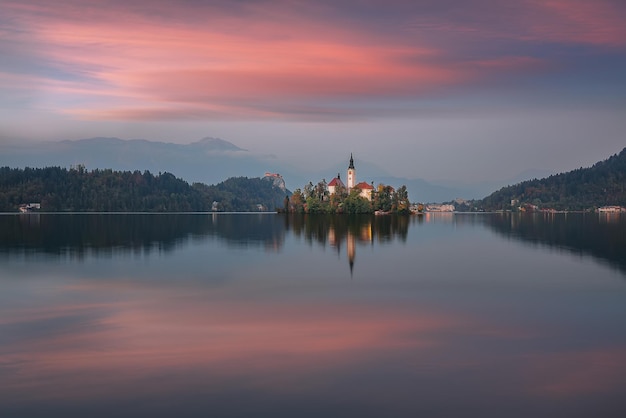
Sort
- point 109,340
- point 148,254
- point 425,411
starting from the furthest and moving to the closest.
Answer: point 148,254
point 109,340
point 425,411

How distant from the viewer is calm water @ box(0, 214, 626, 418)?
14.8 metres

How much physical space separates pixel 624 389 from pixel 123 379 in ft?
42.9

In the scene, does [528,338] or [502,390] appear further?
[528,338]

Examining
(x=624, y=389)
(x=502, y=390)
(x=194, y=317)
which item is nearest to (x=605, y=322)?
(x=624, y=389)

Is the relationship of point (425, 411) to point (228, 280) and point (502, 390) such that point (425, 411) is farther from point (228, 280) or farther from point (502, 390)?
point (228, 280)

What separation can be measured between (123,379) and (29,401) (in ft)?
7.86

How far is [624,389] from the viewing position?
616 inches

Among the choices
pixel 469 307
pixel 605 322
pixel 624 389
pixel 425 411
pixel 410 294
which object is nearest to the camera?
pixel 425 411

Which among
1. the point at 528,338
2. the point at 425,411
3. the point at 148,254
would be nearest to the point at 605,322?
the point at 528,338

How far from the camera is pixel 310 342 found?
20.8 metres

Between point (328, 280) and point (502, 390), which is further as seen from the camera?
point (328, 280)

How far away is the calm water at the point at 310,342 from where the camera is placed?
14844mm

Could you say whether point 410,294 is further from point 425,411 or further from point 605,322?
point 425,411

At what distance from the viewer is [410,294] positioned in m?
32.2
